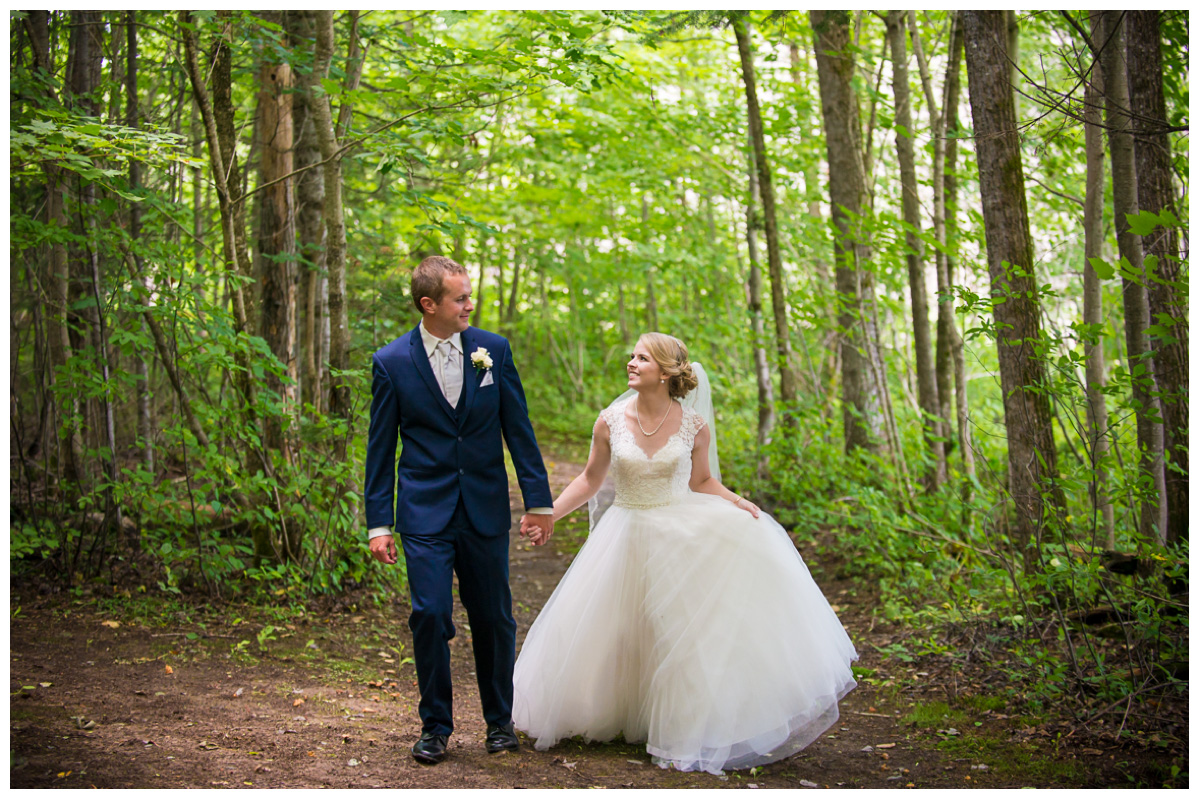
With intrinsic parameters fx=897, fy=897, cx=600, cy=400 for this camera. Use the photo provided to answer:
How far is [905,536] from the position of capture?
7.30 m

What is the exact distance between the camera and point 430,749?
11.7 feet

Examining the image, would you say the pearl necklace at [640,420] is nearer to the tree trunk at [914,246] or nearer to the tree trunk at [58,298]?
the tree trunk at [58,298]

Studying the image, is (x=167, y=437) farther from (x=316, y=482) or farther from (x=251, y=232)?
(x=251, y=232)

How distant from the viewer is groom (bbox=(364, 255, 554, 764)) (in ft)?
11.9

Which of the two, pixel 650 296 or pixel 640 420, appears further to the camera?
pixel 650 296

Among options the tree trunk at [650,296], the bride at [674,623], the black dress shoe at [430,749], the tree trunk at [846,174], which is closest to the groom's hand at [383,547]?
the black dress shoe at [430,749]

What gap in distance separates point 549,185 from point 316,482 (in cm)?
1154

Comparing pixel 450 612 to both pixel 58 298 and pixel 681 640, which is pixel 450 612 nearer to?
pixel 681 640

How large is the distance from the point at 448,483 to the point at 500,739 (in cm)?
111

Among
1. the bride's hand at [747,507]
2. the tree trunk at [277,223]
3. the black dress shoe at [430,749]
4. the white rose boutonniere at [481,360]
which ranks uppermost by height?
the tree trunk at [277,223]

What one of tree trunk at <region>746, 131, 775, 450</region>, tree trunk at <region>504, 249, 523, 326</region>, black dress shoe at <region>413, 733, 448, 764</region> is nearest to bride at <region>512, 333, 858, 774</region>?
black dress shoe at <region>413, 733, 448, 764</region>

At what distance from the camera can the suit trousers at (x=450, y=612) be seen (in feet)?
11.8

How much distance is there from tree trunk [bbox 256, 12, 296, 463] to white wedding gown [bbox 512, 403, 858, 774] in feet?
12.3

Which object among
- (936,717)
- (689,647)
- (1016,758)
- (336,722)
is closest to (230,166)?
(336,722)
